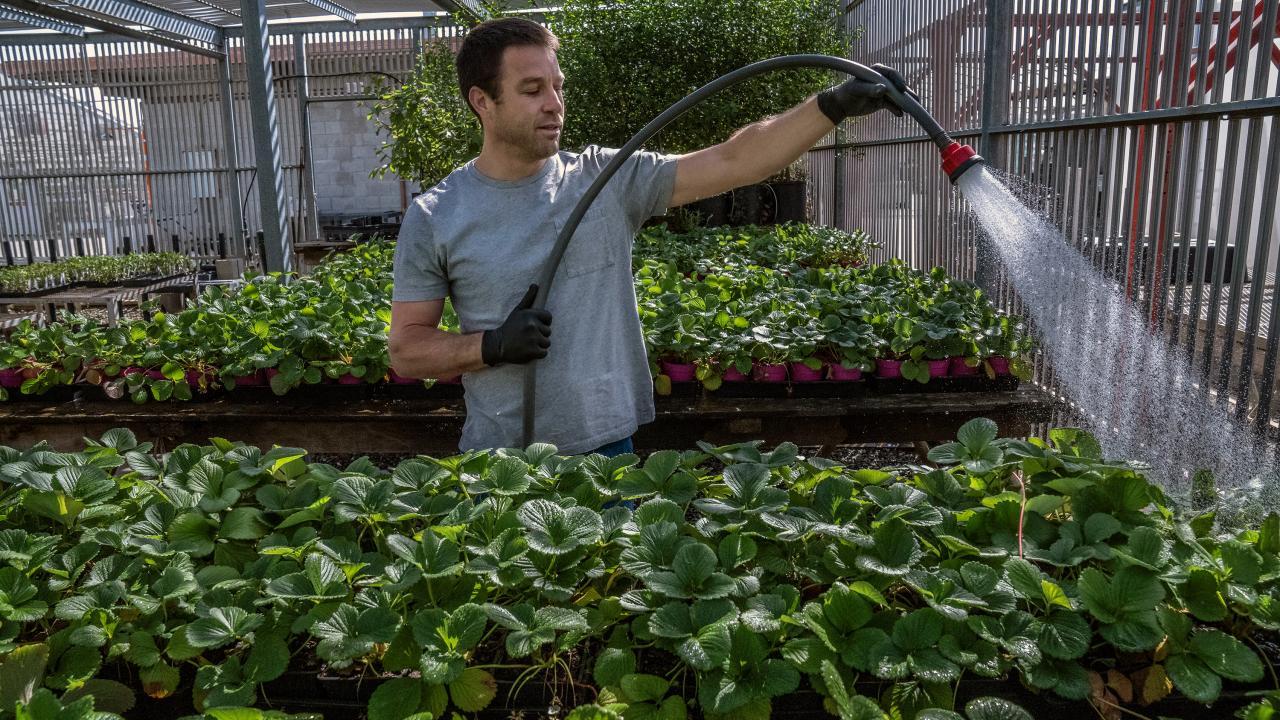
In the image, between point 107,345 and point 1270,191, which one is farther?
point 107,345

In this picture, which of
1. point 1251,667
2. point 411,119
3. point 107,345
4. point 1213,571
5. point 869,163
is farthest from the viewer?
point 411,119

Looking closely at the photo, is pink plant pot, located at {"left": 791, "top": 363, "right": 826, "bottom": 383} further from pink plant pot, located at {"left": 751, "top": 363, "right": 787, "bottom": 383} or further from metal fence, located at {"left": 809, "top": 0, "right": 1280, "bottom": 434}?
metal fence, located at {"left": 809, "top": 0, "right": 1280, "bottom": 434}

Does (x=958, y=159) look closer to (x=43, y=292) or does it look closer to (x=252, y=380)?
(x=252, y=380)

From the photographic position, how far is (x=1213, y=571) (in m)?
1.21

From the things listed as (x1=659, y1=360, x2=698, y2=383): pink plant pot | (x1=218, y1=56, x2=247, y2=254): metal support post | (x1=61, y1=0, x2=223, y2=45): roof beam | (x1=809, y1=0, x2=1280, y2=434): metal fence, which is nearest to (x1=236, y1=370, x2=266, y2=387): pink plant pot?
(x1=659, y1=360, x2=698, y2=383): pink plant pot

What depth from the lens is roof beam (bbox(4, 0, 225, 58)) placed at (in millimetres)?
7355

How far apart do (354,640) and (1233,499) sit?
1422 millimetres

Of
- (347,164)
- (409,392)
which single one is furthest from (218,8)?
(409,392)

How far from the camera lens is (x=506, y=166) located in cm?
231

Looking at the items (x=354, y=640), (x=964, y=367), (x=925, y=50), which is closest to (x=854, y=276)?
(x=964, y=367)

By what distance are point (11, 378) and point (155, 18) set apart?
697 centimetres

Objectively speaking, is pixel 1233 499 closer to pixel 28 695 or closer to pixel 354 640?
pixel 354 640

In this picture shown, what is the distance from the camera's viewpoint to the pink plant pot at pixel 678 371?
3.25 meters

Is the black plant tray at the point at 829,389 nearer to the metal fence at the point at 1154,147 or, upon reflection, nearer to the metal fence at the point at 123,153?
the metal fence at the point at 1154,147
